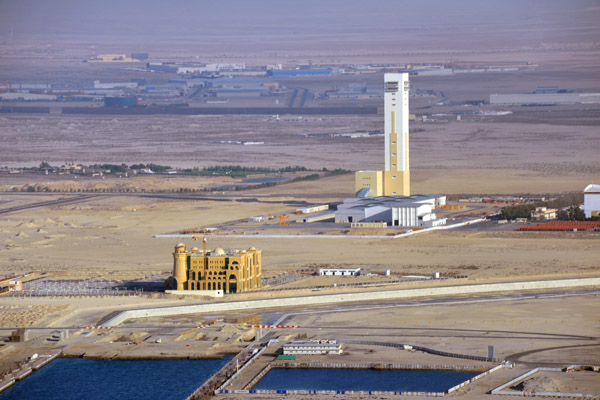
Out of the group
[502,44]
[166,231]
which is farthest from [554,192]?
[502,44]

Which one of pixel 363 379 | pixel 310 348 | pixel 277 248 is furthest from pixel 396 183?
pixel 363 379

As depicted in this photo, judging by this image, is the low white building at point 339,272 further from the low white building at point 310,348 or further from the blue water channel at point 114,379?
the blue water channel at point 114,379

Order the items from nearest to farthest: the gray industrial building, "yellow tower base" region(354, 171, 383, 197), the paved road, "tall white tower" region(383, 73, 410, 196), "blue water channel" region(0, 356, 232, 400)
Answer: "blue water channel" region(0, 356, 232, 400) < the gray industrial building < "tall white tower" region(383, 73, 410, 196) < "yellow tower base" region(354, 171, 383, 197) < the paved road

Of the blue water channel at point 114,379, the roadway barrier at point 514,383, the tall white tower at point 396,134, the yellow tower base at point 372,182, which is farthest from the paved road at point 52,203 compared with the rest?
the roadway barrier at point 514,383

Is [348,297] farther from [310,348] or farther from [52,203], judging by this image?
[52,203]

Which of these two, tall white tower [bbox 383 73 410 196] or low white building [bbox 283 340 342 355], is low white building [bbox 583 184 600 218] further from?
low white building [bbox 283 340 342 355]

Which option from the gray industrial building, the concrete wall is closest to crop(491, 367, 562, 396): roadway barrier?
the concrete wall

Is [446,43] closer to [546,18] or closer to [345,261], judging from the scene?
[546,18]
